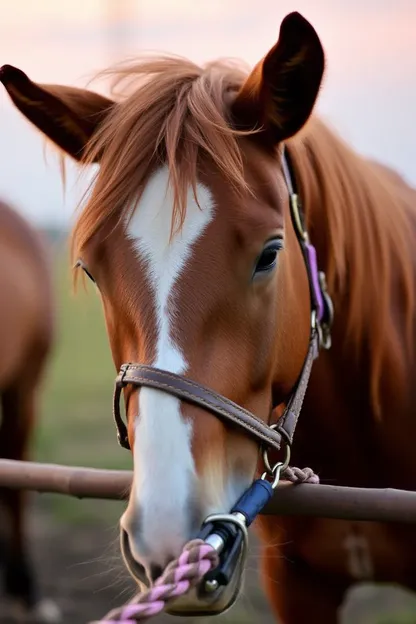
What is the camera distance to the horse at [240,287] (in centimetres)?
135

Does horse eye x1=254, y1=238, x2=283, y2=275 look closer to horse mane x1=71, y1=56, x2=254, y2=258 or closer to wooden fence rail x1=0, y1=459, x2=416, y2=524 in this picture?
horse mane x1=71, y1=56, x2=254, y2=258

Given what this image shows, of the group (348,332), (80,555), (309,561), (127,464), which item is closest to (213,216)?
(348,332)

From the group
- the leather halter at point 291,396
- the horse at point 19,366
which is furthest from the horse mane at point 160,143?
the horse at point 19,366

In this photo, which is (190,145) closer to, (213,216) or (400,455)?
(213,216)

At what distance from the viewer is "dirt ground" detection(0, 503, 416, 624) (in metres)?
3.35

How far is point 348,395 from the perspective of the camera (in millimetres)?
2033

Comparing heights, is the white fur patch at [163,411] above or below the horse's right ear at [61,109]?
below

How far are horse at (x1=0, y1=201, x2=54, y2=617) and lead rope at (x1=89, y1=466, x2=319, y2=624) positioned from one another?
286cm

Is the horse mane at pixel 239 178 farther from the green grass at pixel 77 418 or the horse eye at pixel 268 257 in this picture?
the green grass at pixel 77 418

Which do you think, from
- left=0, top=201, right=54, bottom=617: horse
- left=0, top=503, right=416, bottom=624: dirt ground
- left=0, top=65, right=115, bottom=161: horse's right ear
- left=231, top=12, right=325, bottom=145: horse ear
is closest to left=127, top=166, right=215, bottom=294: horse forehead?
left=231, top=12, right=325, bottom=145: horse ear

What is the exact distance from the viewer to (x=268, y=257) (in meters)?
1.53

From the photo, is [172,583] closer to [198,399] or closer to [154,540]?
[154,540]

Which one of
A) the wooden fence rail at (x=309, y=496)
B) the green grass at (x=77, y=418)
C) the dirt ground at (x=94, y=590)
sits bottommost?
Result: the green grass at (x=77, y=418)

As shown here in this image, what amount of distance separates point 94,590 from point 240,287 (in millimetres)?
2765
